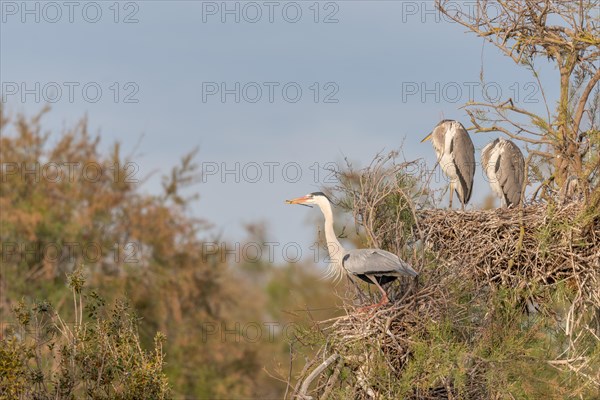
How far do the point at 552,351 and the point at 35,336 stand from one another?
21.0ft

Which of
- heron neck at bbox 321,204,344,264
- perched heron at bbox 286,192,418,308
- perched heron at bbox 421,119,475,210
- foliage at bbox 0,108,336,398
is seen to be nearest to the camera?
perched heron at bbox 286,192,418,308

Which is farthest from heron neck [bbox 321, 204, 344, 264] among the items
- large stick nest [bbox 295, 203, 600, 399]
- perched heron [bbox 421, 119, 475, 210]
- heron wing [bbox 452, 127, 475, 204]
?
heron wing [bbox 452, 127, 475, 204]

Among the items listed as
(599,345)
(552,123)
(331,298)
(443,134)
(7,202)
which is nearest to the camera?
(599,345)

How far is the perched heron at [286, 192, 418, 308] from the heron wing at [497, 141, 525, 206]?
12.7 feet

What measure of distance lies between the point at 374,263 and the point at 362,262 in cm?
17

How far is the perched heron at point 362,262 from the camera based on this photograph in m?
11.3

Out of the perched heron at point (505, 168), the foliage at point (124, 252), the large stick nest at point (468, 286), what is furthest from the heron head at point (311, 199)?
the foliage at point (124, 252)

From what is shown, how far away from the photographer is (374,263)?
11398mm

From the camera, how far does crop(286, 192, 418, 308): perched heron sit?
1127 centimetres

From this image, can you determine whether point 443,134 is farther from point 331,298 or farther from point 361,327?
point 331,298

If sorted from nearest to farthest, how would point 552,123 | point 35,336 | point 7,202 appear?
point 35,336 → point 552,123 → point 7,202

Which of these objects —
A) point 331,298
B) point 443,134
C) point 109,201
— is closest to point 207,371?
point 109,201

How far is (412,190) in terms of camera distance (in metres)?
13.0

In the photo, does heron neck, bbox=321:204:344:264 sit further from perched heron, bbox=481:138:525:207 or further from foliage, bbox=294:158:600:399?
perched heron, bbox=481:138:525:207
